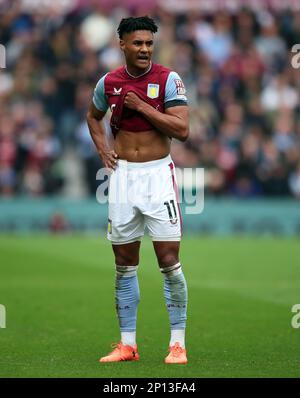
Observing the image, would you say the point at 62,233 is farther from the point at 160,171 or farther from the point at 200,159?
the point at 160,171

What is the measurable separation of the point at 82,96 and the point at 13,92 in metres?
1.75

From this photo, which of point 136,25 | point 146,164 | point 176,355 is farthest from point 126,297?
point 136,25

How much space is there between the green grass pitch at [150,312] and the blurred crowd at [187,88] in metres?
3.74

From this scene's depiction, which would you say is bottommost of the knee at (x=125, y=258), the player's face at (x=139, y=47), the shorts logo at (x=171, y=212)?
the knee at (x=125, y=258)

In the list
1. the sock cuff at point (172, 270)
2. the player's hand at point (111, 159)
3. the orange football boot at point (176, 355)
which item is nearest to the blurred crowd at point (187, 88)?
the player's hand at point (111, 159)

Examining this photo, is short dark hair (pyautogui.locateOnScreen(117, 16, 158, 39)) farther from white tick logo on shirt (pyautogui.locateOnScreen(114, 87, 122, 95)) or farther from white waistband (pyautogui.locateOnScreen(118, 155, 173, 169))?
white waistband (pyautogui.locateOnScreen(118, 155, 173, 169))

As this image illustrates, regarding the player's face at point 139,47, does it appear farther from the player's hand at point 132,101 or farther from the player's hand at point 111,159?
the player's hand at point 111,159

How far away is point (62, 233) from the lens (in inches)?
943

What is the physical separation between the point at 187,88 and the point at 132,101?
16677 millimetres

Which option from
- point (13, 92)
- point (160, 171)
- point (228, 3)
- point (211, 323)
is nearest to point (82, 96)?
point (13, 92)

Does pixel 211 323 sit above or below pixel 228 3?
below

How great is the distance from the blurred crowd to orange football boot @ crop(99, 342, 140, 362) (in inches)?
603

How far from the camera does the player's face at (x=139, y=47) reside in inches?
338
